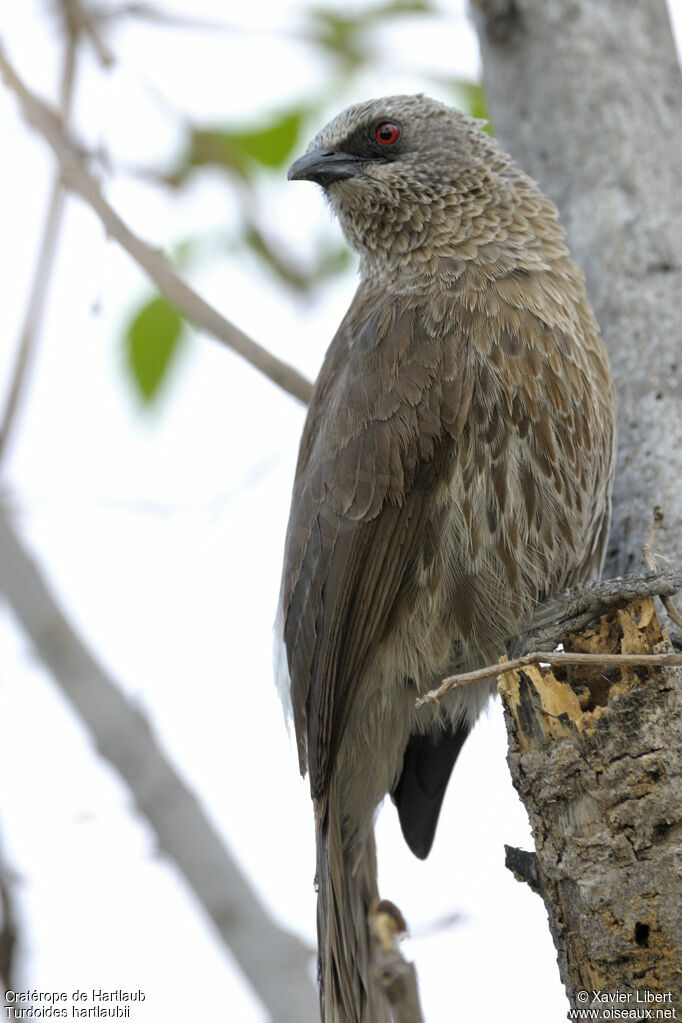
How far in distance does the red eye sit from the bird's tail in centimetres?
234

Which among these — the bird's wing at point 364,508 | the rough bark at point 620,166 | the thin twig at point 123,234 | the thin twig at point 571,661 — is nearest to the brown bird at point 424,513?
the bird's wing at point 364,508

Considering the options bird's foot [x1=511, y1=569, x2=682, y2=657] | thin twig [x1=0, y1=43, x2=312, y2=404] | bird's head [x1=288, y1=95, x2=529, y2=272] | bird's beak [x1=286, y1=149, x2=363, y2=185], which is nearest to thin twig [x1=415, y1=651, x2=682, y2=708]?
bird's foot [x1=511, y1=569, x2=682, y2=657]

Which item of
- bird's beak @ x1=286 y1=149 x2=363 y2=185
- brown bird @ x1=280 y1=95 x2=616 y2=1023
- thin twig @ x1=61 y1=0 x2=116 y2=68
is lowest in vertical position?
brown bird @ x1=280 y1=95 x2=616 y2=1023

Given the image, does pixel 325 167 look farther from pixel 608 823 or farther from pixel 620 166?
pixel 608 823

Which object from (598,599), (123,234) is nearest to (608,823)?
(598,599)

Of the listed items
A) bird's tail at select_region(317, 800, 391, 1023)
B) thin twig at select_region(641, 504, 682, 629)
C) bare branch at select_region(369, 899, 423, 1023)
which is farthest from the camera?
bird's tail at select_region(317, 800, 391, 1023)

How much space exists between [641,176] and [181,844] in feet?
8.31

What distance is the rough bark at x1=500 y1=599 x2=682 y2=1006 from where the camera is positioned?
2.11m

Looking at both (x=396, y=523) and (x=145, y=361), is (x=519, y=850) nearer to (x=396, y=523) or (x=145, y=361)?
(x=396, y=523)

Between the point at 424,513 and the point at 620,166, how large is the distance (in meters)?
1.42

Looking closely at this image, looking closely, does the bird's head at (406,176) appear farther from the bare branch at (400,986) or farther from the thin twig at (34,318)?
the bare branch at (400,986)

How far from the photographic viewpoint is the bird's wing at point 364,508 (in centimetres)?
321

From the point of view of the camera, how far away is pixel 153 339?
12.6 feet

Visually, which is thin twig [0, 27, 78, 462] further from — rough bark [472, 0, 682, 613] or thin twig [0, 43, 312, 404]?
rough bark [472, 0, 682, 613]
